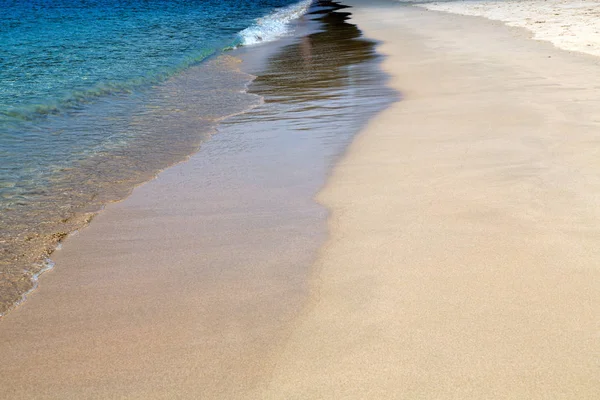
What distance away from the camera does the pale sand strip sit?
2484mm

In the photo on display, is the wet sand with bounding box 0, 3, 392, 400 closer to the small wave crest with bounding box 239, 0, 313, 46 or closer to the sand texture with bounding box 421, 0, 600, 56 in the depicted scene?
the sand texture with bounding box 421, 0, 600, 56

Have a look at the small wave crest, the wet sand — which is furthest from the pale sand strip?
the small wave crest

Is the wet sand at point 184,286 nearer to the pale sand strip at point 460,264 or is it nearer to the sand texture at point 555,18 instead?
the pale sand strip at point 460,264

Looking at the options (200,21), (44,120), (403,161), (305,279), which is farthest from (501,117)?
(200,21)

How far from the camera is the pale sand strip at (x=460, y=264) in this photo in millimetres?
2484

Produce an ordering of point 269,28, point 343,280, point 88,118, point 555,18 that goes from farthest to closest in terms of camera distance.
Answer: point 269,28 → point 555,18 → point 88,118 → point 343,280

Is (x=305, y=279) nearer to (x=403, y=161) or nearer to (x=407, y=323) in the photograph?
(x=407, y=323)

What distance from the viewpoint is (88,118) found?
345 inches

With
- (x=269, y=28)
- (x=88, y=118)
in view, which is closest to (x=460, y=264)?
(x=88, y=118)

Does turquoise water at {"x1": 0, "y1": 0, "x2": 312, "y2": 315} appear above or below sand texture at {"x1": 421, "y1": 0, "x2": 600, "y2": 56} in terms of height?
below

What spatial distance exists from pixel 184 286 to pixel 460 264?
4.99ft

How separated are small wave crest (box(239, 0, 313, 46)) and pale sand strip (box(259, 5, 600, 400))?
563 inches

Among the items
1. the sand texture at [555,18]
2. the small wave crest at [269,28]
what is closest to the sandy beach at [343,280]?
the sand texture at [555,18]

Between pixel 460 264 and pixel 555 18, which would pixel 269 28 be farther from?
pixel 460 264
